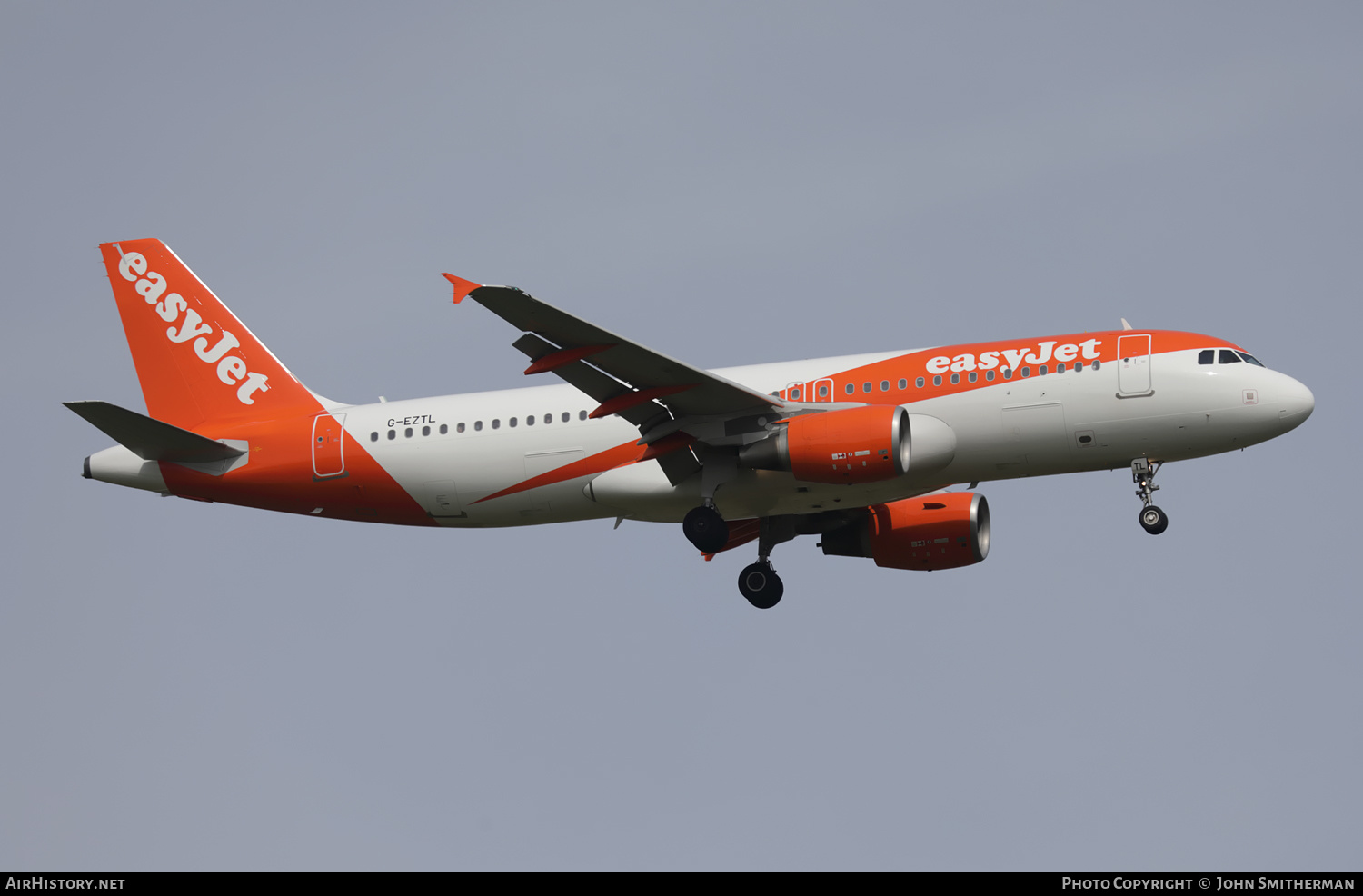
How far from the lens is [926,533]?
126ft

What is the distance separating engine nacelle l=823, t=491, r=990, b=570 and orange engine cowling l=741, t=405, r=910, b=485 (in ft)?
20.1

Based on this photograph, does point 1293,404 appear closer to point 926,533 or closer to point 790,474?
point 926,533

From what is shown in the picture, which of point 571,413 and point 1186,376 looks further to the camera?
point 571,413

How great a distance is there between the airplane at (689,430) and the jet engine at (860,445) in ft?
0.16

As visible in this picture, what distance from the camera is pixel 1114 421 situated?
108 feet

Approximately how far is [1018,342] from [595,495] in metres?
9.91

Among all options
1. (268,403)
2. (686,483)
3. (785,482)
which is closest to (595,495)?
(686,483)

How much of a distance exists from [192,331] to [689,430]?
46.6 ft

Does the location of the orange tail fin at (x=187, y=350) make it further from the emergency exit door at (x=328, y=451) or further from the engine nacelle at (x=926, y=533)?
the engine nacelle at (x=926, y=533)

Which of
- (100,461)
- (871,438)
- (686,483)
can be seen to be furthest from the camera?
(100,461)

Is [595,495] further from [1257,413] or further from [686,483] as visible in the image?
[1257,413]

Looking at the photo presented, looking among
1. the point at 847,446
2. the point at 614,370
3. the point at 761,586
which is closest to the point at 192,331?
the point at 614,370

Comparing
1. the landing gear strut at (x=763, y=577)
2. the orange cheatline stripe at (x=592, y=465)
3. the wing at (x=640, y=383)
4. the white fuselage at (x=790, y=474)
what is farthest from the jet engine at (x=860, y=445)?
the landing gear strut at (x=763, y=577)

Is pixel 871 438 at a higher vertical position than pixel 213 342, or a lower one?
lower
